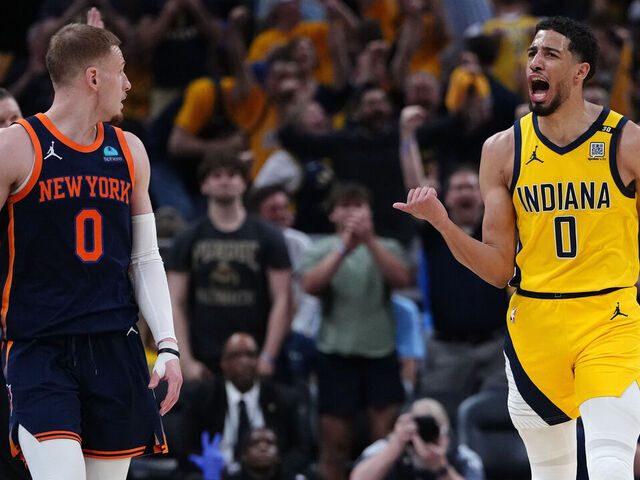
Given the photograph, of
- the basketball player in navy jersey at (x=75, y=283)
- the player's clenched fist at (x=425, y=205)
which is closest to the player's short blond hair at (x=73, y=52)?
the basketball player in navy jersey at (x=75, y=283)

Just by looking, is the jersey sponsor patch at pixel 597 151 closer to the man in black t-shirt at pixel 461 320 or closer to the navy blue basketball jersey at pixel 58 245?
the navy blue basketball jersey at pixel 58 245

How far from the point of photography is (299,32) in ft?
37.7

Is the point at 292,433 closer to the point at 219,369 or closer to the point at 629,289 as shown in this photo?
the point at 219,369

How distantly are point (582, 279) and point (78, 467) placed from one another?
2.31m

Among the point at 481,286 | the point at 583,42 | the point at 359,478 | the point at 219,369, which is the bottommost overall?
the point at 359,478

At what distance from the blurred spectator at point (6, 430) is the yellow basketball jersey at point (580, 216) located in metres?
2.53

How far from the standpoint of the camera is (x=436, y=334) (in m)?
8.86

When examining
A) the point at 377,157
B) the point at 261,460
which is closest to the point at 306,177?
the point at 377,157

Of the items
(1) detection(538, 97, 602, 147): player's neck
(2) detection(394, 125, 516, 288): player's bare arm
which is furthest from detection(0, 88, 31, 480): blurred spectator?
(1) detection(538, 97, 602, 147): player's neck

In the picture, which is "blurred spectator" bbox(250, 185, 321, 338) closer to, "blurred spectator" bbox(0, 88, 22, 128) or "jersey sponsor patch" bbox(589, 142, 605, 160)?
"blurred spectator" bbox(0, 88, 22, 128)

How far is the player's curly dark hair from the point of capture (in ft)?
16.8

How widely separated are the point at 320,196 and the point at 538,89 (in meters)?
5.17

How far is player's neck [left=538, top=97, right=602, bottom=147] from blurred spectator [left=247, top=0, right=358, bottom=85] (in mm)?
6315

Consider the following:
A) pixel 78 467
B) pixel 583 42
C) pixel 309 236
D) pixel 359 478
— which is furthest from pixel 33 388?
pixel 309 236
